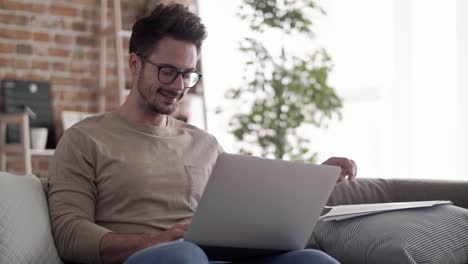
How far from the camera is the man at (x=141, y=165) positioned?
1752mm

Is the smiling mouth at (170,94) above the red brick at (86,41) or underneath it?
underneath

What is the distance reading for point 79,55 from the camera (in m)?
4.82

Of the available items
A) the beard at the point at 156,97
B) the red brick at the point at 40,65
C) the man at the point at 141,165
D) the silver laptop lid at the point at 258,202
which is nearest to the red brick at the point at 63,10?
the red brick at the point at 40,65

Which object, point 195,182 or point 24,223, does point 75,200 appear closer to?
point 24,223

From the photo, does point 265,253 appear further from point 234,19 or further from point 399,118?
point 234,19

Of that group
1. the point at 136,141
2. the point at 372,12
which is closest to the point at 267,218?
the point at 136,141

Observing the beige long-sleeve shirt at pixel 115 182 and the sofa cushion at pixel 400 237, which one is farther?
the sofa cushion at pixel 400 237

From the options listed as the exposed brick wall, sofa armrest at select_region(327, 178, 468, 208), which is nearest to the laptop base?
sofa armrest at select_region(327, 178, 468, 208)

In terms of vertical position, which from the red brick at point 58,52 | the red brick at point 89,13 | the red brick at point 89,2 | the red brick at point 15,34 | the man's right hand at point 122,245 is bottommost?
the man's right hand at point 122,245

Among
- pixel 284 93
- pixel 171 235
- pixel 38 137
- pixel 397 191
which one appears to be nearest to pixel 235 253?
pixel 171 235

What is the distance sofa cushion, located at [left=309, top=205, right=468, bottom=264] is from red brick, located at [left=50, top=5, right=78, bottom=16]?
3157 millimetres

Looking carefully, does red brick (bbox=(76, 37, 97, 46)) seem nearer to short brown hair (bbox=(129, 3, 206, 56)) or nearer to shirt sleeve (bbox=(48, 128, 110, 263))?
short brown hair (bbox=(129, 3, 206, 56))

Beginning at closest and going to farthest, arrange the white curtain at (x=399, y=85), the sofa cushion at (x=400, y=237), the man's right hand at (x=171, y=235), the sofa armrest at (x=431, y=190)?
the man's right hand at (x=171, y=235) → the sofa cushion at (x=400, y=237) → the sofa armrest at (x=431, y=190) → the white curtain at (x=399, y=85)

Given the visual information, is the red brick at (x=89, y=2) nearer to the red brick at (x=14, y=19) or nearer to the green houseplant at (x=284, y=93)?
the red brick at (x=14, y=19)
